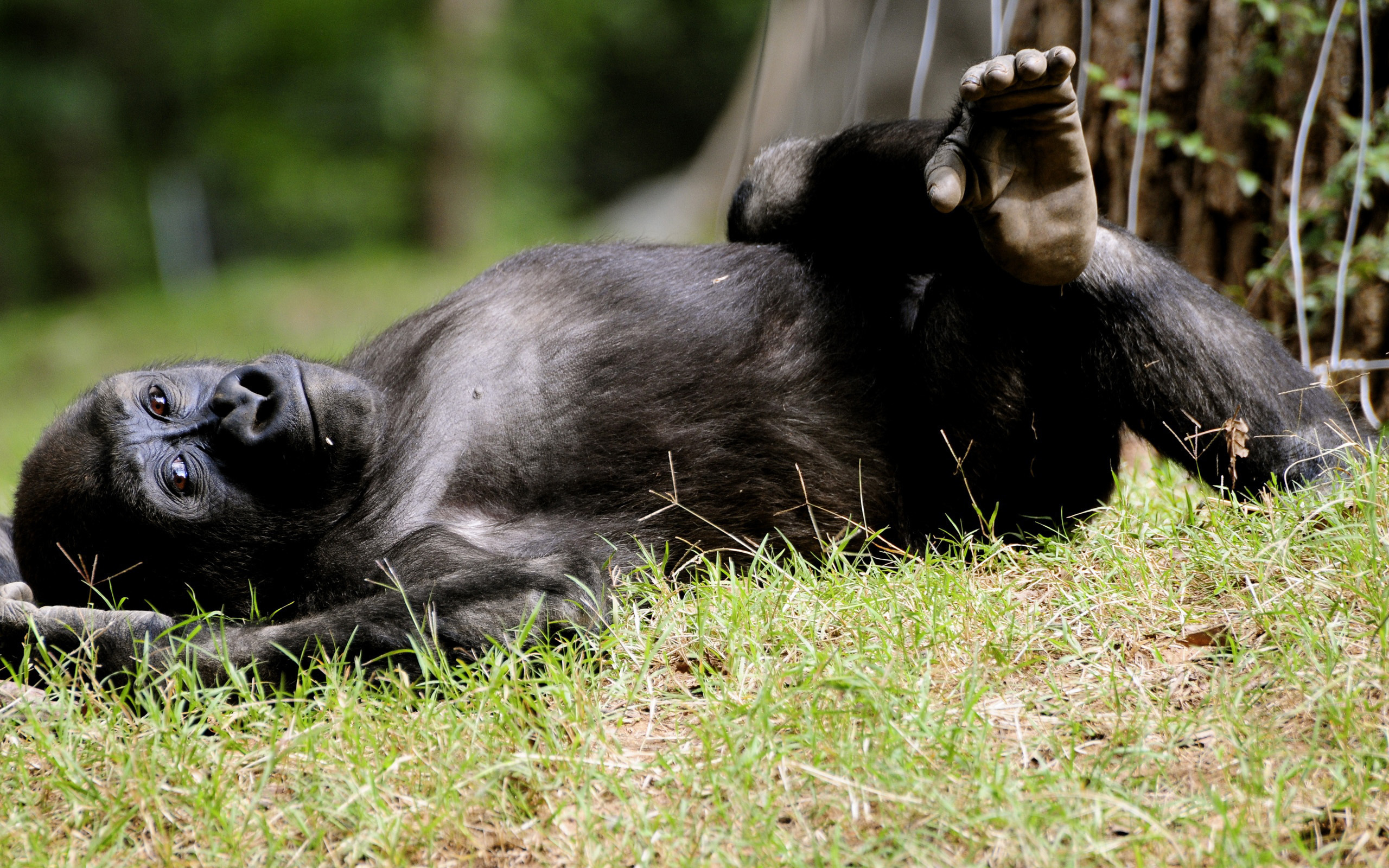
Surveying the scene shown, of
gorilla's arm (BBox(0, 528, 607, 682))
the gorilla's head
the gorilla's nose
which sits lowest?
gorilla's arm (BBox(0, 528, 607, 682))

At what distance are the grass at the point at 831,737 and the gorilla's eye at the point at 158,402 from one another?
2.41 feet

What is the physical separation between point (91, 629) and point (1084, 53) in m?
3.63

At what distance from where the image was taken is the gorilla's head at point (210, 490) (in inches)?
111

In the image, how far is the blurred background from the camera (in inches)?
156

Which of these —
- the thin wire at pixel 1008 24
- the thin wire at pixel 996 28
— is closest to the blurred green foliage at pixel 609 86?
the thin wire at pixel 1008 24

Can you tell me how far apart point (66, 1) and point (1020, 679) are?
1762cm

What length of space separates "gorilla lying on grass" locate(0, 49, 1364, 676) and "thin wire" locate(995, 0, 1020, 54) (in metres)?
1.59

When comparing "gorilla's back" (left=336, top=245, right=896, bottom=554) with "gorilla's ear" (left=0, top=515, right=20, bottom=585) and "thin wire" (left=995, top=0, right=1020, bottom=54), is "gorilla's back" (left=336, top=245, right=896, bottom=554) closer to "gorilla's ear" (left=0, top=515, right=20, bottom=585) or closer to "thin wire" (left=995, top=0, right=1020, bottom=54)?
"gorilla's ear" (left=0, top=515, right=20, bottom=585)

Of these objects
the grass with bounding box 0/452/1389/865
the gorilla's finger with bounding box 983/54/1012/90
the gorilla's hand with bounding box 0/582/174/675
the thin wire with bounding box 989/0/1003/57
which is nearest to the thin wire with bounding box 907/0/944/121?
the thin wire with bounding box 989/0/1003/57

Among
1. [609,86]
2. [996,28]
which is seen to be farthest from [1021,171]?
[609,86]

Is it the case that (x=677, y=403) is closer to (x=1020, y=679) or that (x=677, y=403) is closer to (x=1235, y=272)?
(x=1020, y=679)

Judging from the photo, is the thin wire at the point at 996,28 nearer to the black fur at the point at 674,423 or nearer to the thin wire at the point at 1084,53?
the thin wire at the point at 1084,53

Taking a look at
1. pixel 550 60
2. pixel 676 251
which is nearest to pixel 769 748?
pixel 676 251

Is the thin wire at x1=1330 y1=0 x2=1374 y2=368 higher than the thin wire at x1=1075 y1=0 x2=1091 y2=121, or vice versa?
the thin wire at x1=1075 y1=0 x2=1091 y2=121
